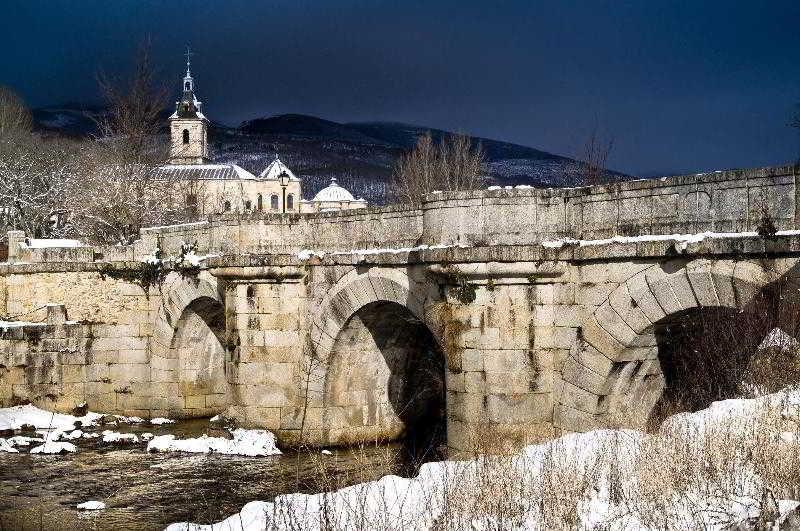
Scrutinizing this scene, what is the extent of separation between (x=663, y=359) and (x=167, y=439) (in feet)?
29.4

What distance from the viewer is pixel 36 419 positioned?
702 inches

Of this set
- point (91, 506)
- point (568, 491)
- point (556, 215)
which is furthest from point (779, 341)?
point (91, 506)

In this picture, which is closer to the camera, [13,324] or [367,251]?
[367,251]

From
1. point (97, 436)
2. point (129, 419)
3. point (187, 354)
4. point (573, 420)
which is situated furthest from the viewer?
point (187, 354)

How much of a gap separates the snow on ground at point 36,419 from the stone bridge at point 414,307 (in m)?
0.39

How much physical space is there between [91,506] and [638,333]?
7411mm

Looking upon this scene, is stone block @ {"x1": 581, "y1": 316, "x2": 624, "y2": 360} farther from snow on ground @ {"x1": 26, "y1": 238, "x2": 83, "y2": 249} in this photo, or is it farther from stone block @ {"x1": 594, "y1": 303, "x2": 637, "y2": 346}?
snow on ground @ {"x1": 26, "y1": 238, "x2": 83, "y2": 249}

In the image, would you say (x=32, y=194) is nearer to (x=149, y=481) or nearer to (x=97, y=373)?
(x=97, y=373)

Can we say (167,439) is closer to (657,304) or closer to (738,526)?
(657,304)

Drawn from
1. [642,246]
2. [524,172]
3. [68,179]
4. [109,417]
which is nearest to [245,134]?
[524,172]

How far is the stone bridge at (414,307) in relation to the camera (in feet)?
29.2

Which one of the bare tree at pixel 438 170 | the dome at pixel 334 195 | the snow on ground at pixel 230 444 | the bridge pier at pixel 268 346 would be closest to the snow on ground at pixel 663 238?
the bridge pier at pixel 268 346

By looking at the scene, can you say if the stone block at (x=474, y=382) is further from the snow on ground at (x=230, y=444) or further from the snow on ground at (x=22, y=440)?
the snow on ground at (x=22, y=440)

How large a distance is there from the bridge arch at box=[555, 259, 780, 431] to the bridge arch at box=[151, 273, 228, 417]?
9736 mm
